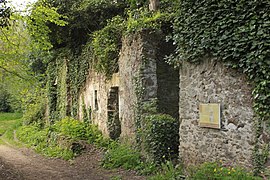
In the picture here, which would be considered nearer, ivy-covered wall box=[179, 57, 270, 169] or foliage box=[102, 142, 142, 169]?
ivy-covered wall box=[179, 57, 270, 169]

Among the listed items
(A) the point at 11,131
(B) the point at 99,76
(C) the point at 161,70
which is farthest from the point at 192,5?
(A) the point at 11,131

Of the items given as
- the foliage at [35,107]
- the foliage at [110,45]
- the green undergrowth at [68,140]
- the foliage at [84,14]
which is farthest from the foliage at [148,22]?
the foliage at [35,107]

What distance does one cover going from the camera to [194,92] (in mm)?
6742

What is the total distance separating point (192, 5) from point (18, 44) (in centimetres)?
715

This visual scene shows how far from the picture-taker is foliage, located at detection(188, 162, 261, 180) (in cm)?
507

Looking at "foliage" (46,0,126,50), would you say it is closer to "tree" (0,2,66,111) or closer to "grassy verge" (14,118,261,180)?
"tree" (0,2,66,111)

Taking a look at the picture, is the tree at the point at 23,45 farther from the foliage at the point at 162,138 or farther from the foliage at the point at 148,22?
the foliage at the point at 162,138

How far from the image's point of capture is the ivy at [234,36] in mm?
4973

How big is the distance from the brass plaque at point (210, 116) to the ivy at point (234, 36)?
0.94m

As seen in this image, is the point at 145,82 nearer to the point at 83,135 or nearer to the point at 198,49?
the point at 198,49

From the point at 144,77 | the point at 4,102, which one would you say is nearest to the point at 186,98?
the point at 144,77

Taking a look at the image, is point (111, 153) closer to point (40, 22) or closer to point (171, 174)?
point (171, 174)

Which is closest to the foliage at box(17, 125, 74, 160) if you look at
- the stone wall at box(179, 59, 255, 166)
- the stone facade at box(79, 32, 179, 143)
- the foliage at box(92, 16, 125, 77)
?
the stone facade at box(79, 32, 179, 143)

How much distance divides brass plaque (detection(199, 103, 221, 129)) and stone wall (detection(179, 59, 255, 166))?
0.30 ft
